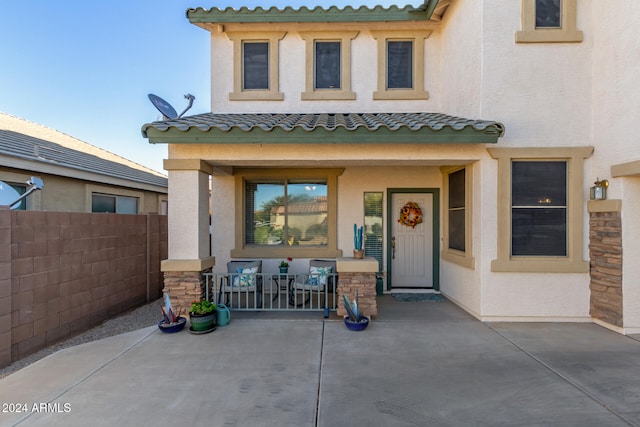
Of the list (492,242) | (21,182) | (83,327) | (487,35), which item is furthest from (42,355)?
(487,35)

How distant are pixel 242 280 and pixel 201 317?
1.49 m

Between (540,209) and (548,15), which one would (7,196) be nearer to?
(540,209)

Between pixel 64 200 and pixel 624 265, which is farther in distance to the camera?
pixel 64 200

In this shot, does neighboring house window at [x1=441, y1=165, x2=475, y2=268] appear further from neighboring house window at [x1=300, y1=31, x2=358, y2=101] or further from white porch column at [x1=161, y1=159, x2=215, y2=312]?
white porch column at [x1=161, y1=159, x2=215, y2=312]

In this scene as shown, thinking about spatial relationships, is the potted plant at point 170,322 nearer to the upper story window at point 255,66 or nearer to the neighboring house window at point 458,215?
the upper story window at point 255,66

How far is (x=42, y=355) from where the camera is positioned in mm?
A: 4430

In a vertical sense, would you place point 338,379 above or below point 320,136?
below

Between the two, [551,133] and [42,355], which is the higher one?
[551,133]

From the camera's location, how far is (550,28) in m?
5.40

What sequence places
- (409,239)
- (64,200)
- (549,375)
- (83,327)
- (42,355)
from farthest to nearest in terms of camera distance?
(64,200) < (409,239) < (83,327) < (42,355) < (549,375)

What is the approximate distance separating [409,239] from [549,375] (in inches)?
163

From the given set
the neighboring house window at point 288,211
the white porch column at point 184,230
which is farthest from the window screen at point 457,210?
the white porch column at point 184,230

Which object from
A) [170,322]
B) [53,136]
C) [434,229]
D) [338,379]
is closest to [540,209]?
[434,229]

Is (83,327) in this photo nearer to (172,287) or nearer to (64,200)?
(172,287)
